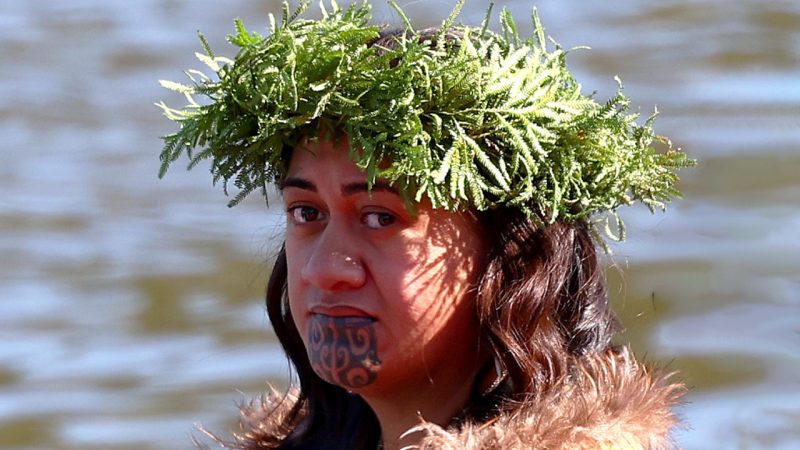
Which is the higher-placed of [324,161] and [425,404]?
[324,161]

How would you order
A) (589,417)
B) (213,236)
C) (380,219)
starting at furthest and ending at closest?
(213,236) → (380,219) → (589,417)

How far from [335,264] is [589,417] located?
43cm

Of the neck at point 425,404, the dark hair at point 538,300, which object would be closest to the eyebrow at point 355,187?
the dark hair at point 538,300

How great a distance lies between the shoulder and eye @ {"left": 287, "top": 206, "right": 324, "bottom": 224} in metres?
0.38

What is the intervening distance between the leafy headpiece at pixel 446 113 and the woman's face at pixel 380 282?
0.05 meters

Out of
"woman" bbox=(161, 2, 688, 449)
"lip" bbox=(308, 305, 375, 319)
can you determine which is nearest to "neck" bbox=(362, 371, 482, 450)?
"woman" bbox=(161, 2, 688, 449)

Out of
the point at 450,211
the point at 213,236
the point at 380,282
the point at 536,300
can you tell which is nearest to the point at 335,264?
the point at 380,282

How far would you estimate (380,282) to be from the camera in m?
2.12

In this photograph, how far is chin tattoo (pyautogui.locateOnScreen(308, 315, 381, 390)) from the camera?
2145mm

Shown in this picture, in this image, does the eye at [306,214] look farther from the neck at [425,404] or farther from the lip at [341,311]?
the neck at [425,404]

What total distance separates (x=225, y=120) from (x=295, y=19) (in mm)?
192

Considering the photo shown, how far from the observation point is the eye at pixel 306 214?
222 cm

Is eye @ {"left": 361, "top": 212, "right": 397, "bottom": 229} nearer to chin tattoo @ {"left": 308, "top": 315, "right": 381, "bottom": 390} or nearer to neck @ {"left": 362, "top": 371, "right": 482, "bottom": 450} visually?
chin tattoo @ {"left": 308, "top": 315, "right": 381, "bottom": 390}

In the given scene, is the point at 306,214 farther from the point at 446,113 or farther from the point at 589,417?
the point at 589,417
